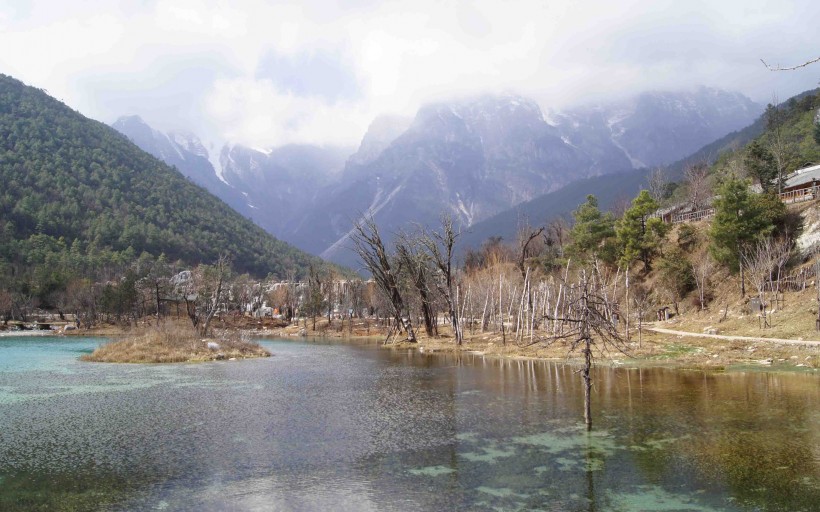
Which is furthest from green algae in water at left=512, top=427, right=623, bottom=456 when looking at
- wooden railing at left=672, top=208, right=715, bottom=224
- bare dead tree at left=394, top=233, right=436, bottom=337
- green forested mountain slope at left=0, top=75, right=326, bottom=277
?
green forested mountain slope at left=0, top=75, right=326, bottom=277

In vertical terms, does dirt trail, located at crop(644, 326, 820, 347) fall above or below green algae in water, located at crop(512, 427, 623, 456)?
above

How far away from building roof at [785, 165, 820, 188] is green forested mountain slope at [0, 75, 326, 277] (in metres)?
128

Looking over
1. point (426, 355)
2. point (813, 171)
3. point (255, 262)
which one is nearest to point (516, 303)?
point (426, 355)

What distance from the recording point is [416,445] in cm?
1673

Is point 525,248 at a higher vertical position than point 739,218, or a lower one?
lower

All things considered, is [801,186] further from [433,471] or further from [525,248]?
[433,471]

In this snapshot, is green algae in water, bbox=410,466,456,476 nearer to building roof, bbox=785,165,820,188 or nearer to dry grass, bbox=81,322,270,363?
dry grass, bbox=81,322,270,363

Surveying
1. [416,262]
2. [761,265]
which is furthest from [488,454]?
[416,262]

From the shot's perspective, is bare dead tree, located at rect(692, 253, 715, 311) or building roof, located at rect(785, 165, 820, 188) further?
building roof, located at rect(785, 165, 820, 188)

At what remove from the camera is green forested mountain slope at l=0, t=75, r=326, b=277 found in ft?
436

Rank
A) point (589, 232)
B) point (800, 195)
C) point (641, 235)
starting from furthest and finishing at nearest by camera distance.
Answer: point (589, 232) → point (641, 235) → point (800, 195)

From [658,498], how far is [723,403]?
11.5 metres

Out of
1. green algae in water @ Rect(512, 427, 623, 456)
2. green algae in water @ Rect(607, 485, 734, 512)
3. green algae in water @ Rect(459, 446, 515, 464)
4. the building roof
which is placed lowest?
green algae in water @ Rect(607, 485, 734, 512)

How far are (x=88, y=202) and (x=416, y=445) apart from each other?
530 ft
